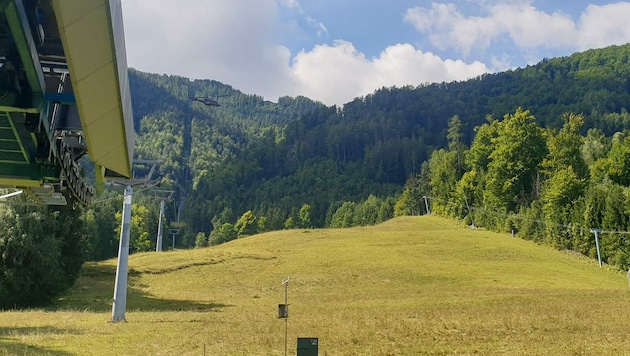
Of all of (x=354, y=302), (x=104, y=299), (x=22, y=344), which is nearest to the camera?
(x=22, y=344)

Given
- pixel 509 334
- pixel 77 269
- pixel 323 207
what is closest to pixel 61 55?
pixel 509 334

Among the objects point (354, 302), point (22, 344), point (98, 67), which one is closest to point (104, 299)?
point (354, 302)

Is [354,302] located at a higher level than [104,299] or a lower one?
higher

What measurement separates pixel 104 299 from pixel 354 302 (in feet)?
74.5

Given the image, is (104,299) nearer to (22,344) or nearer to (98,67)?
(22,344)

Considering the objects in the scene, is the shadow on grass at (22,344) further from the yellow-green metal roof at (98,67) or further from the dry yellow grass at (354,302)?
the yellow-green metal roof at (98,67)

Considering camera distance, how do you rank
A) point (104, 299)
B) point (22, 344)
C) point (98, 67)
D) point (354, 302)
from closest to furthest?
point (98, 67)
point (22, 344)
point (354, 302)
point (104, 299)

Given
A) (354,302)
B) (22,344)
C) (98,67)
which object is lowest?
(354,302)

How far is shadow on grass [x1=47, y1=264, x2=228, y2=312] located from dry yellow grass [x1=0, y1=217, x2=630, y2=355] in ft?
0.49

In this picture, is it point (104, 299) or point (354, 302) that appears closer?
point (354, 302)

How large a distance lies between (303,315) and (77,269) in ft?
87.6

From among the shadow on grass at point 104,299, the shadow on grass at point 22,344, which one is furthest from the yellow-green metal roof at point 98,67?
the shadow on grass at point 104,299

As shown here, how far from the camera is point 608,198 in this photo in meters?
64.6

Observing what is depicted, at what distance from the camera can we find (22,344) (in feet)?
64.7
